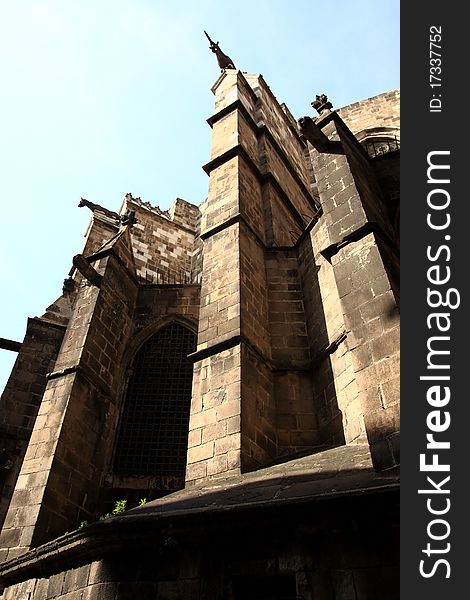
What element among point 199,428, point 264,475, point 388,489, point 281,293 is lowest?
point 388,489

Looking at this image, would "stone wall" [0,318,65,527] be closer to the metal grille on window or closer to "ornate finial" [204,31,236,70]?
the metal grille on window

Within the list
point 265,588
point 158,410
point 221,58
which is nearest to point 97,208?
point 221,58

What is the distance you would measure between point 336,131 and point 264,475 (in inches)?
238

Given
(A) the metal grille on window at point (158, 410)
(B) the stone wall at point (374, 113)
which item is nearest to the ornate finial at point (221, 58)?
(B) the stone wall at point (374, 113)

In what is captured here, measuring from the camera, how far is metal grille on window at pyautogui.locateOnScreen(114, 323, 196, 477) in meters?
7.93

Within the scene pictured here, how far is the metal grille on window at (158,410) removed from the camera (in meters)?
7.93

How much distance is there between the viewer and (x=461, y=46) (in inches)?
146

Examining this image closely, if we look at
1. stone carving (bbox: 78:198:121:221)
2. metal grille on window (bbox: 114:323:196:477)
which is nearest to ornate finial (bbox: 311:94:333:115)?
metal grille on window (bbox: 114:323:196:477)

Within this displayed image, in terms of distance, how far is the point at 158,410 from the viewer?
8609mm

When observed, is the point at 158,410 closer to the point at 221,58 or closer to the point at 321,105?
the point at 321,105

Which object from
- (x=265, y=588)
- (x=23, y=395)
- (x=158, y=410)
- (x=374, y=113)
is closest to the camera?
(x=265, y=588)

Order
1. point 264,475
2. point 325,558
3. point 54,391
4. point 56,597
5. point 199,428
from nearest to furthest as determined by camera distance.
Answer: point 325,558 → point 56,597 → point 264,475 → point 199,428 → point 54,391

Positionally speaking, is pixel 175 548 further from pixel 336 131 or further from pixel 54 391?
pixel 336 131

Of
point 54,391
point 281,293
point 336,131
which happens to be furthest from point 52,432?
point 336,131
